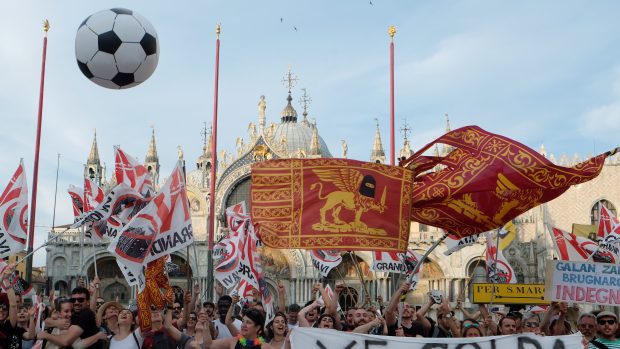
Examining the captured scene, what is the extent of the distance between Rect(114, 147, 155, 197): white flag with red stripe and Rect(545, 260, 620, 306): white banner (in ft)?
25.7

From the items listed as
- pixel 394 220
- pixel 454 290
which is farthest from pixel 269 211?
pixel 454 290

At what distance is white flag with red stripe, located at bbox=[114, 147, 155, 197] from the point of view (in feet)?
45.6

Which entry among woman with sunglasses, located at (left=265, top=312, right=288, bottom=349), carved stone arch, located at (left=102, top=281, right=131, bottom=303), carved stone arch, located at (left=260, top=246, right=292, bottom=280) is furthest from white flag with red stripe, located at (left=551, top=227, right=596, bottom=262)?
carved stone arch, located at (left=102, top=281, right=131, bottom=303)

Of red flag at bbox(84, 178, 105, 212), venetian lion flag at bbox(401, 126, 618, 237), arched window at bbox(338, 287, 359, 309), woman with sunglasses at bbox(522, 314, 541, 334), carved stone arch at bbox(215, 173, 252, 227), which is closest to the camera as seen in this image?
woman with sunglasses at bbox(522, 314, 541, 334)

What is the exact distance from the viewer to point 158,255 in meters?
10.0

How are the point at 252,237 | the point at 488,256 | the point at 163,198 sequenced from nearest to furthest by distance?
the point at 163,198, the point at 252,237, the point at 488,256

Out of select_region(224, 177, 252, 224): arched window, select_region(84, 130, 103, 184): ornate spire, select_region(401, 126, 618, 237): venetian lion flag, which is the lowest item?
select_region(401, 126, 618, 237): venetian lion flag

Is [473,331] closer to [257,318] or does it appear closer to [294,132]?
[257,318]

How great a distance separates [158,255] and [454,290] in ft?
114

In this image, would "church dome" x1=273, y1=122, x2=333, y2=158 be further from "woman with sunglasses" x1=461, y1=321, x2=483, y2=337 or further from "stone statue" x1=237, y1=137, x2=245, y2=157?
"woman with sunglasses" x1=461, y1=321, x2=483, y2=337

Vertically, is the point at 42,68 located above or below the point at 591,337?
above

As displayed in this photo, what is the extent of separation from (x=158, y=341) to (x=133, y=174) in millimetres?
7182


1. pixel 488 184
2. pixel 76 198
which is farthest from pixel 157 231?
pixel 76 198

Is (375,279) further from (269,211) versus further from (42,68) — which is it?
(269,211)
